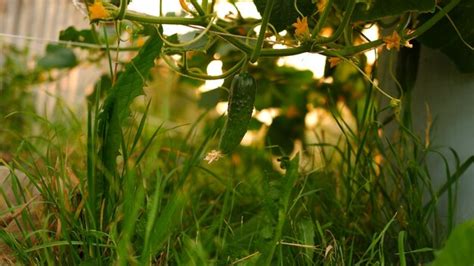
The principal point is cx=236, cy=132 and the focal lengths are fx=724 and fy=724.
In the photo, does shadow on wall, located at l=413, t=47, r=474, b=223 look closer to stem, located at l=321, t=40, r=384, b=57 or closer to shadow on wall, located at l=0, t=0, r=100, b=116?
stem, located at l=321, t=40, r=384, b=57

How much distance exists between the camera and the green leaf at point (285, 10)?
3.40 ft

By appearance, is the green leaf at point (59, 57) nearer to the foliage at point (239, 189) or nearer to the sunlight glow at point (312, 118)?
the foliage at point (239, 189)

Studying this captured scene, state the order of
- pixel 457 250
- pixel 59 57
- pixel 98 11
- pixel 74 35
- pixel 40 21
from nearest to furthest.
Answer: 1. pixel 457 250
2. pixel 98 11
3. pixel 74 35
4. pixel 59 57
5. pixel 40 21

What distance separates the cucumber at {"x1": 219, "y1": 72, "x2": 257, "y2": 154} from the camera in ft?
3.22

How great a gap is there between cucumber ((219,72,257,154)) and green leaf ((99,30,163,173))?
132 millimetres

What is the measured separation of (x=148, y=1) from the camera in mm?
1335

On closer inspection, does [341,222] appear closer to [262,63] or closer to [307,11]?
[307,11]

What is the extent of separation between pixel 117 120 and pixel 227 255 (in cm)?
24

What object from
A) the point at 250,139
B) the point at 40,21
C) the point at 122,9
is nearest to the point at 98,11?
the point at 122,9

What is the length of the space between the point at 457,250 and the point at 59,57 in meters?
1.24

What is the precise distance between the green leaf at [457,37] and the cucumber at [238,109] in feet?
1.24

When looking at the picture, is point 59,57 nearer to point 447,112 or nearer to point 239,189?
point 239,189

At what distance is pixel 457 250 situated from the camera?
746mm

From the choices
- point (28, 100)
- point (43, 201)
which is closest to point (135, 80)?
point (43, 201)
